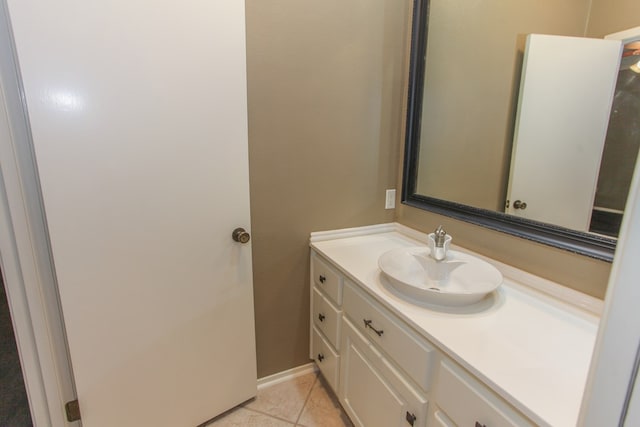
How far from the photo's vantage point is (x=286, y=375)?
183cm

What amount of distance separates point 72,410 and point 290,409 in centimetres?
94

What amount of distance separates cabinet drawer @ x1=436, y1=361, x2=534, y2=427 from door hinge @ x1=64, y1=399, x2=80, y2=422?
54.5 inches

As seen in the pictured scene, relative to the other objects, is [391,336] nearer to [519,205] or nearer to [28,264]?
[519,205]

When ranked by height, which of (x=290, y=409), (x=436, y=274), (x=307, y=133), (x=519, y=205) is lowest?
(x=290, y=409)

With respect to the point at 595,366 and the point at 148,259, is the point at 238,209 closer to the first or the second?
the point at 148,259

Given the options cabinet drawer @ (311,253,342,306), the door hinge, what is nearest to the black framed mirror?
cabinet drawer @ (311,253,342,306)

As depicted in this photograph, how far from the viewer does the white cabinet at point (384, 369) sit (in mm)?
813

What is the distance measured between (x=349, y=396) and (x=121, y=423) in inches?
37.7

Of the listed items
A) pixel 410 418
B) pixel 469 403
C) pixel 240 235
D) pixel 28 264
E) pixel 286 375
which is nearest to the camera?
pixel 469 403

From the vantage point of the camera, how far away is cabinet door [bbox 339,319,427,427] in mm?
1037

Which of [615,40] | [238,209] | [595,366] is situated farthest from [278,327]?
[615,40]

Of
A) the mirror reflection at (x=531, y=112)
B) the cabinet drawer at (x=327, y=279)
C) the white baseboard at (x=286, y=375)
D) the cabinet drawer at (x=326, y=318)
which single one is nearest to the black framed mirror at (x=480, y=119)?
the mirror reflection at (x=531, y=112)

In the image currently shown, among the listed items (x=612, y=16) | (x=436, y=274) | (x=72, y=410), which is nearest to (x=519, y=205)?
(x=436, y=274)

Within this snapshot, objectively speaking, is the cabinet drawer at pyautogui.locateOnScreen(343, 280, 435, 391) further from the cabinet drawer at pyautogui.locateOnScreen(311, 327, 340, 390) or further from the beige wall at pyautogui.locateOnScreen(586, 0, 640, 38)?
the beige wall at pyautogui.locateOnScreen(586, 0, 640, 38)
